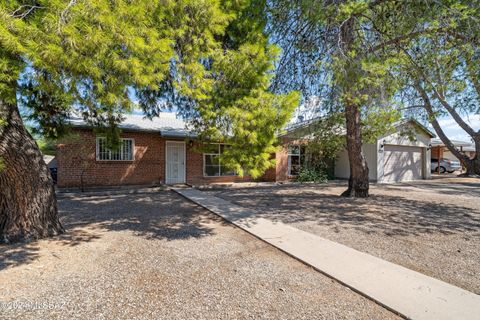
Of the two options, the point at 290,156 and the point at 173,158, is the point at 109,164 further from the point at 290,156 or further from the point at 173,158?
the point at 290,156

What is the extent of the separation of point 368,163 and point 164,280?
1633 cm

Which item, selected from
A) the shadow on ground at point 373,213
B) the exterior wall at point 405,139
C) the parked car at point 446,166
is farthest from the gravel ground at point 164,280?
the parked car at point 446,166

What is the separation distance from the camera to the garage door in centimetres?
1675

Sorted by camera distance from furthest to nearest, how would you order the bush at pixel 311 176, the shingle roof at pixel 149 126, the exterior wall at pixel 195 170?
the bush at pixel 311 176 → the exterior wall at pixel 195 170 → the shingle roof at pixel 149 126

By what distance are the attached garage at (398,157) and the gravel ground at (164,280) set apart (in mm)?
13870

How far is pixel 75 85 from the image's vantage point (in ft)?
10.9

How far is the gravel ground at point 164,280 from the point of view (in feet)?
9.13

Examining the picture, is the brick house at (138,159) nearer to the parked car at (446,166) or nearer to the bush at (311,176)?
the bush at (311,176)

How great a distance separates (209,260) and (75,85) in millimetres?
3126

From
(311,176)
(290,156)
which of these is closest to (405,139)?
(311,176)

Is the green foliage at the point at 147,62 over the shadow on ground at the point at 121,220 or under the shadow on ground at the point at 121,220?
over

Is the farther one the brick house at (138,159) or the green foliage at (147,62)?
the brick house at (138,159)

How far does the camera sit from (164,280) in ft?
11.3

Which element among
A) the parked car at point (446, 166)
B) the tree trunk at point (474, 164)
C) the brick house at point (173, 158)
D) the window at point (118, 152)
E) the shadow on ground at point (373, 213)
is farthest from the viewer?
the parked car at point (446, 166)
